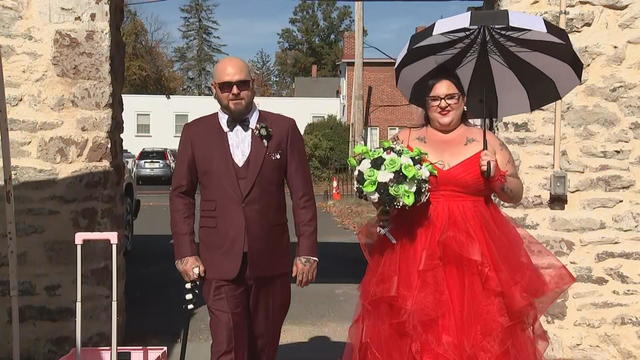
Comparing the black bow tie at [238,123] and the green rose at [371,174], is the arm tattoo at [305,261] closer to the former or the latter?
the green rose at [371,174]

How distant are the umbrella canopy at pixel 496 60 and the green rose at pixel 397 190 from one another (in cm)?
70

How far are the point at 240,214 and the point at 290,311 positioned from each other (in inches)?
127

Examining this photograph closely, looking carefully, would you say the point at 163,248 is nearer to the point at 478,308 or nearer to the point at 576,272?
the point at 576,272

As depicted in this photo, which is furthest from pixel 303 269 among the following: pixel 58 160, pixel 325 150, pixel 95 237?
pixel 325 150

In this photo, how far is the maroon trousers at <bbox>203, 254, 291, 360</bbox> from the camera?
3678mm

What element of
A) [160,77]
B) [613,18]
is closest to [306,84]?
[160,77]

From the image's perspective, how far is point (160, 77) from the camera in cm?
4556

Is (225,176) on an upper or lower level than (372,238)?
upper

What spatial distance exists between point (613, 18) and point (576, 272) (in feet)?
6.52

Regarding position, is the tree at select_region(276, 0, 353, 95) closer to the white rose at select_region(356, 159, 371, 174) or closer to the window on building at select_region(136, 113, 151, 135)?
the window on building at select_region(136, 113, 151, 135)

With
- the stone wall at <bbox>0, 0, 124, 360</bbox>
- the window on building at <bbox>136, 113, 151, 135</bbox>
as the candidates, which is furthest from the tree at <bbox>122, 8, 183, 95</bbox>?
the stone wall at <bbox>0, 0, 124, 360</bbox>

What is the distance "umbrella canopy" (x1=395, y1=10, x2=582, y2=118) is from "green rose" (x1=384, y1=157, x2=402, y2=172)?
0.57 metres

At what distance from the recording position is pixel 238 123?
3.80m

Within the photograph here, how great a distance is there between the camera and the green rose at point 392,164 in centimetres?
344
